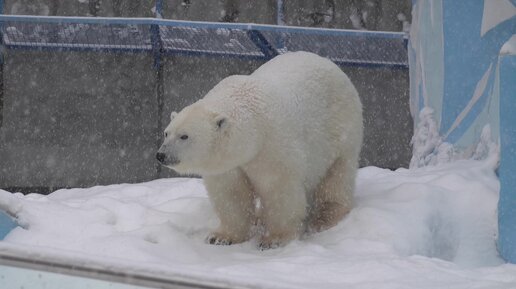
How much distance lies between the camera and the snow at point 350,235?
3.28 m

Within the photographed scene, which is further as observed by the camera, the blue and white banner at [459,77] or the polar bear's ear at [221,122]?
the blue and white banner at [459,77]

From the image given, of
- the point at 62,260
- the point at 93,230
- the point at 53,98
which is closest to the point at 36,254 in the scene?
the point at 62,260

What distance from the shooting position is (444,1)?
19.1 feet

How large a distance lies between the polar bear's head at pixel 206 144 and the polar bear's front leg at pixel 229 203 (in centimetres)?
19

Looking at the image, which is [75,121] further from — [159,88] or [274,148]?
[274,148]

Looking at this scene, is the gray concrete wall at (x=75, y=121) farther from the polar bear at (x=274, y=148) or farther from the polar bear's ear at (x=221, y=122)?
the polar bear's ear at (x=221, y=122)

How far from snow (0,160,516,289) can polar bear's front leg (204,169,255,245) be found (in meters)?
0.09

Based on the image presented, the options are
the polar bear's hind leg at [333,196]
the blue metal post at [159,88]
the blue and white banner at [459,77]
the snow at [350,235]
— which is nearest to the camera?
the snow at [350,235]

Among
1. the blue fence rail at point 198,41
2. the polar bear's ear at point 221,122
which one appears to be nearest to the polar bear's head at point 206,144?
the polar bear's ear at point 221,122

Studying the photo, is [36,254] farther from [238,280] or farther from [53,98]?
[53,98]

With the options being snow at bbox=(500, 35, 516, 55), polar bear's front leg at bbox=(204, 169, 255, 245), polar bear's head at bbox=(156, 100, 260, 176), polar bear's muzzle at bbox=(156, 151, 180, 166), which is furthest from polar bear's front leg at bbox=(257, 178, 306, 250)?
snow at bbox=(500, 35, 516, 55)

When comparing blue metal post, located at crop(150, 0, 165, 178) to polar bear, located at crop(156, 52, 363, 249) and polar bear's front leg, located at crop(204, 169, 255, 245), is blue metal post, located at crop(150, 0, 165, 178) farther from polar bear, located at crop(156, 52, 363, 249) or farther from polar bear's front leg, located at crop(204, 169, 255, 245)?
polar bear's front leg, located at crop(204, 169, 255, 245)

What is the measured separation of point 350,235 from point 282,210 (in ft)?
1.28

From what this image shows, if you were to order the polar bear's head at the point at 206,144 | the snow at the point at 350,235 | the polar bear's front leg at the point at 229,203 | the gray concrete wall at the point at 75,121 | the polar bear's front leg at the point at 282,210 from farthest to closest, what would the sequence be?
the gray concrete wall at the point at 75,121, the polar bear's front leg at the point at 229,203, the polar bear's front leg at the point at 282,210, the polar bear's head at the point at 206,144, the snow at the point at 350,235
